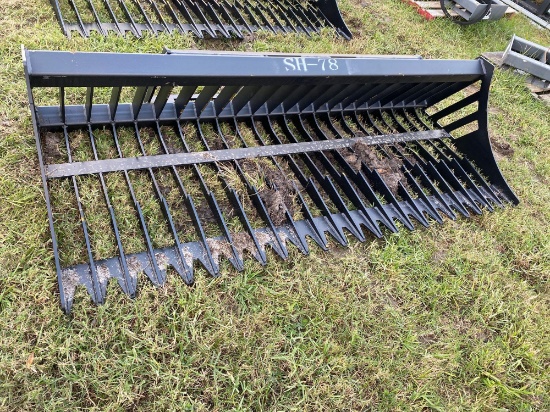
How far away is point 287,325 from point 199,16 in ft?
9.59

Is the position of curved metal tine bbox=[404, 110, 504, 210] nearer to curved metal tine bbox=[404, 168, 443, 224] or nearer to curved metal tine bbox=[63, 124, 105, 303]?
curved metal tine bbox=[404, 168, 443, 224]

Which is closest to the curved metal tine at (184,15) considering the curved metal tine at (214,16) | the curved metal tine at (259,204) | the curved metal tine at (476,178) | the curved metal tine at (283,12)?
the curved metal tine at (214,16)

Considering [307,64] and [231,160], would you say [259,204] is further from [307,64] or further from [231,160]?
[307,64]

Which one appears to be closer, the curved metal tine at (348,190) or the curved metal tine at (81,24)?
the curved metal tine at (348,190)

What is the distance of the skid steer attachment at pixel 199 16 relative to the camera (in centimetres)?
354

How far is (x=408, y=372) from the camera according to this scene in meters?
2.29

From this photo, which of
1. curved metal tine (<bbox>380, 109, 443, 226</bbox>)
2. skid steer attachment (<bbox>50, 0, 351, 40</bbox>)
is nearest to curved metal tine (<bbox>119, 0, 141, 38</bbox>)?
skid steer attachment (<bbox>50, 0, 351, 40</bbox>)

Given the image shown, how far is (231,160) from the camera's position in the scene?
107 inches

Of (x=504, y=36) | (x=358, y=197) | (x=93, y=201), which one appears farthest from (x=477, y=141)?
(x=504, y=36)

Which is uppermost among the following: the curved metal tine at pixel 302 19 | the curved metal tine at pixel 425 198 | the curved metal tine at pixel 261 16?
the curved metal tine at pixel 425 198

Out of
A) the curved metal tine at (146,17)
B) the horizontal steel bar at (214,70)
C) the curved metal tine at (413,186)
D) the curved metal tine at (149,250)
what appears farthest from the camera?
the curved metal tine at (146,17)

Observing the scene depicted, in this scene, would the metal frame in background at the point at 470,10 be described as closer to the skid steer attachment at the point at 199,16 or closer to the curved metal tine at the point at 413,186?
the skid steer attachment at the point at 199,16

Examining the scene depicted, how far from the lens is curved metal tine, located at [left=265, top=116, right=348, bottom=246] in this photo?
2.62m

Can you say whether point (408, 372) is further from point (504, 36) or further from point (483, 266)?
point (504, 36)
